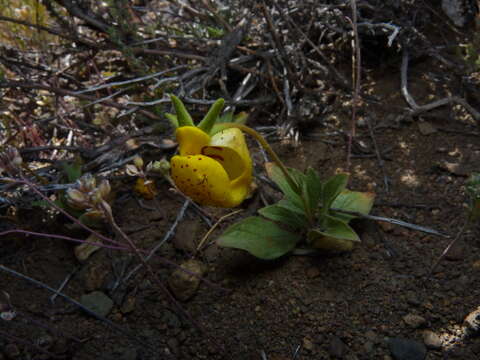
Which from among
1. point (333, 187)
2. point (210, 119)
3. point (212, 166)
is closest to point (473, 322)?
point (333, 187)

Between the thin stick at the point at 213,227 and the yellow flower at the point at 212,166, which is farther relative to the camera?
the thin stick at the point at 213,227

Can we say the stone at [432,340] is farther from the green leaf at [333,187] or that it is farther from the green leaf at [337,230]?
the green leaf at [333,187]

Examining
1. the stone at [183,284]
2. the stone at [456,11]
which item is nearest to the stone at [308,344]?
the stone at [183,284]

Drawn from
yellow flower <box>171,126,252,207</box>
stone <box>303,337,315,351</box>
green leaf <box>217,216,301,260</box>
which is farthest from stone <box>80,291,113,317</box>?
stone <box>303,337,315,351</box>

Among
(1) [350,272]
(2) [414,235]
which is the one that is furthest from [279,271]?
(2) [414,235]

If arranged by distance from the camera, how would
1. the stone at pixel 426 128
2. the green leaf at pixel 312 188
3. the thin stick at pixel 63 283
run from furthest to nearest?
the stone at pixel 426 128, the thin stick at pixel 63 283, the green leaf at pixel 312 188

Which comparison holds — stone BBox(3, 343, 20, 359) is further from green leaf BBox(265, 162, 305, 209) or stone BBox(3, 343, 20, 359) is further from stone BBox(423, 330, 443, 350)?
stone BBox(423, 330, 443, 350)

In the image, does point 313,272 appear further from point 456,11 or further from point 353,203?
point 456,11
